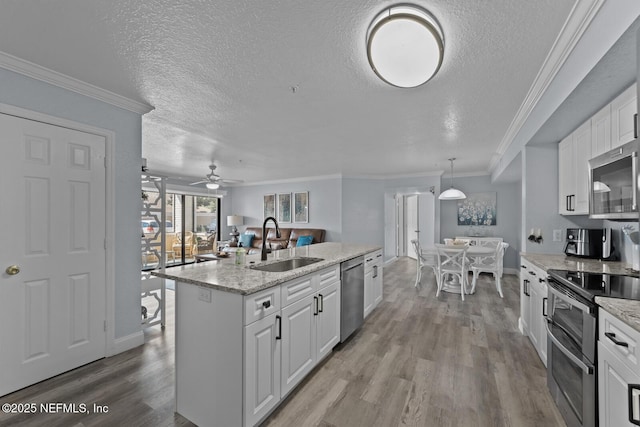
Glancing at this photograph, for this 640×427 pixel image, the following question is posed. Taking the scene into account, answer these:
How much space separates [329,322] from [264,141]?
2.78 m

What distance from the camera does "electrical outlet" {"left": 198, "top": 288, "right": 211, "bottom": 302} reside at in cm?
162

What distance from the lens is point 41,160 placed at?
2.13 m

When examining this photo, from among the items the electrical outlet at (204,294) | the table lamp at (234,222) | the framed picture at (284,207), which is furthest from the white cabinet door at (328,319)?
the table lamp at (234,222)

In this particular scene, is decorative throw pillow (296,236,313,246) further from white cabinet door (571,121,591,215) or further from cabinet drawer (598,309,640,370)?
cabinet drawer (598,309,640,370)

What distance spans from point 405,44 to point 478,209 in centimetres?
598

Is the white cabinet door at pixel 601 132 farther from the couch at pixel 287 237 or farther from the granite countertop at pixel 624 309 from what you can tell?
the couch at pixel 287 237

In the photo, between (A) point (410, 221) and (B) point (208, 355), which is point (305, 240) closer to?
(A) point (410, 221)

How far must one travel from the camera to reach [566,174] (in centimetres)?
267

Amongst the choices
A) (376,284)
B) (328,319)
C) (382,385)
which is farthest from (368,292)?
(382,385)

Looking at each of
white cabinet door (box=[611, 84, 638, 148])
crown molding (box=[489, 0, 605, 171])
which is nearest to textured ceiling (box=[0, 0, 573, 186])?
crown molding (box=[489, 0, 605, 171])

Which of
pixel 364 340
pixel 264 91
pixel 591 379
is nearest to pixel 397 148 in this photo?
pixel 264 91

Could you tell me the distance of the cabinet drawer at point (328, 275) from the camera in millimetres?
2287

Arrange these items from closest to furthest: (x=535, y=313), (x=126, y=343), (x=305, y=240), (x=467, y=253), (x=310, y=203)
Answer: (x=535, y=313) → (x=126, y=343) → (x=467, y=253) → (x=305, y=240) → (x=310, y=203)

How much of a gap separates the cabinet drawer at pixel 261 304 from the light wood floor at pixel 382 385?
28.1 inches
